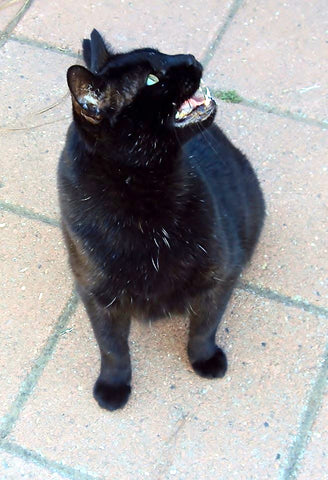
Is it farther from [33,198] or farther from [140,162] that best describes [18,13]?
[140,162]

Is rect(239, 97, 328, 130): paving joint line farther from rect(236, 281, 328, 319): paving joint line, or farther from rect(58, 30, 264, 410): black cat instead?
rect(236, 281, 328, 319): paving joint line

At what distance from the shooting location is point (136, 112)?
67.1 inches

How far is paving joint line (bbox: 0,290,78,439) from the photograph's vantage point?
2.29 meters

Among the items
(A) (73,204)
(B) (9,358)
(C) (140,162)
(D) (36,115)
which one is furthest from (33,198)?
(C) (140,162)

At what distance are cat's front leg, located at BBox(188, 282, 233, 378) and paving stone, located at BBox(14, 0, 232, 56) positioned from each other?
1501 millimetres

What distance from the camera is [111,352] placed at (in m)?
2.23

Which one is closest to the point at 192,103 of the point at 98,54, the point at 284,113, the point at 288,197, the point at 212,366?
the point at 98,54

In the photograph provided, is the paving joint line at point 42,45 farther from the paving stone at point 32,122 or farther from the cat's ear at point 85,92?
the cat's ear at point 85,92

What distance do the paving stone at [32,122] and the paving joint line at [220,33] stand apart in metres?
0.64

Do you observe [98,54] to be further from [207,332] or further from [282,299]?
[282,299]

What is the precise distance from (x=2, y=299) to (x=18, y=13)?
1607 millimetres

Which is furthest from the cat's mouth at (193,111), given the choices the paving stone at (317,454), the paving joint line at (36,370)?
the paving stone at (317,454)

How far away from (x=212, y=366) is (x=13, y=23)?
6.67 feet

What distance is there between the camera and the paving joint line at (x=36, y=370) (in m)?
2.29
